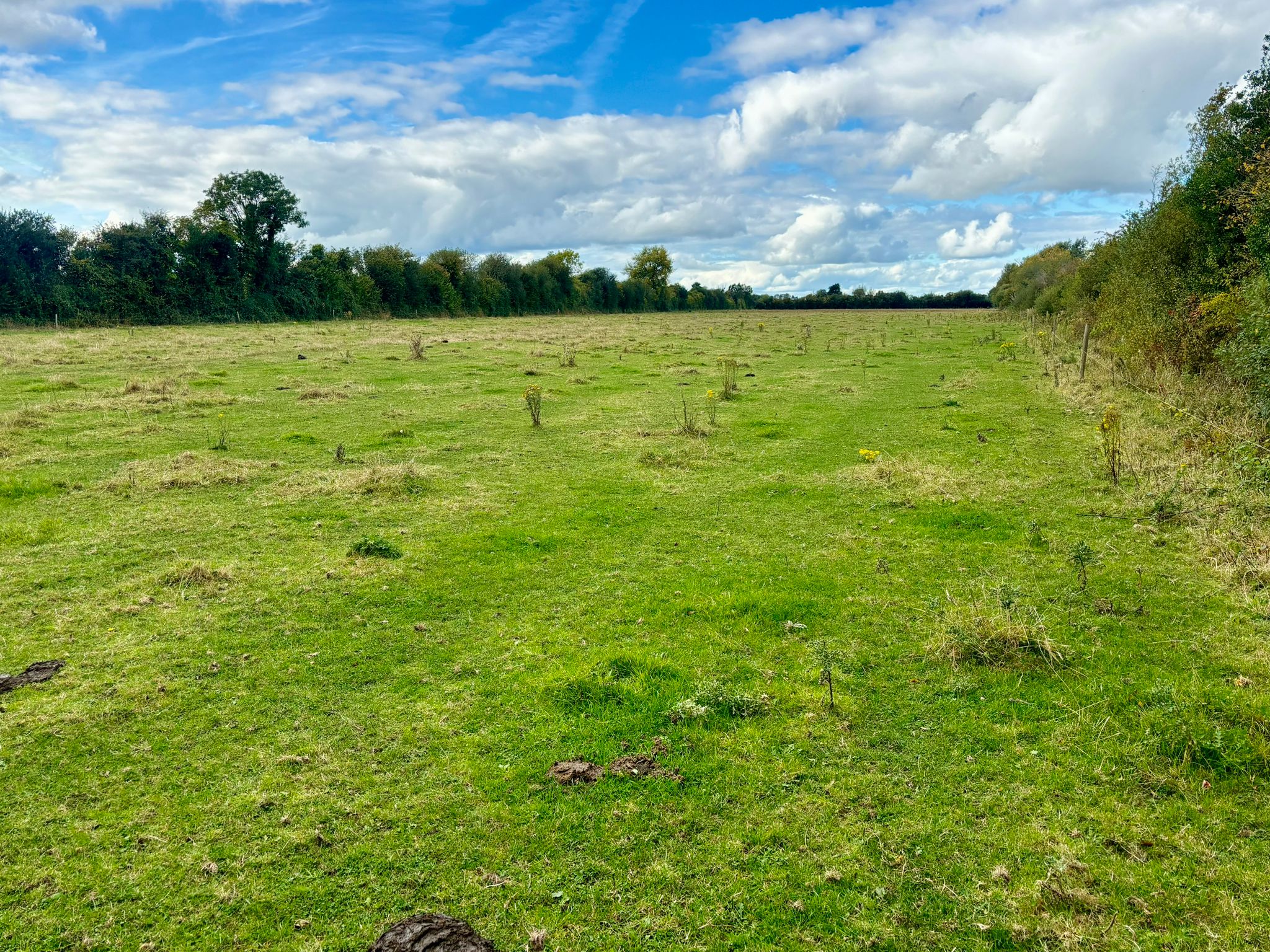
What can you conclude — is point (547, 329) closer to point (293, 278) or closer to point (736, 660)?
point (293, 278)

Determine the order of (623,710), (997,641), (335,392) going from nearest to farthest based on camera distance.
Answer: (623,710) < (997,641) < (335,392)

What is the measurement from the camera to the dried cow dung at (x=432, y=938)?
12.4 ft

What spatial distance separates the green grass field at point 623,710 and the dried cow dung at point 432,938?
0.14 metres

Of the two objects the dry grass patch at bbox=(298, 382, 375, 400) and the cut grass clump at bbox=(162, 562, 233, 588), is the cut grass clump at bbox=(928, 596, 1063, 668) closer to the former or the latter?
the cut grass clump at bbox=(162, 562, 233, 588)

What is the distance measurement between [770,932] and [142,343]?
41.0m

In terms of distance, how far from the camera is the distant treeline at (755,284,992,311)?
130 m

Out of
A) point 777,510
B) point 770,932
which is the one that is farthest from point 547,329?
point 770,932

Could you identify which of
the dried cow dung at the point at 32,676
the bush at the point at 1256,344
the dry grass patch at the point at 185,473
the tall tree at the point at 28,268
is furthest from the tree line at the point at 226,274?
the bush at the point at 1256,344

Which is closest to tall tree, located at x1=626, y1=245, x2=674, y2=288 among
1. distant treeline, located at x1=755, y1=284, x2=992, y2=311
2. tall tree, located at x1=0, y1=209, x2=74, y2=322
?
distant treeline, located at x1=755, y1=284, x2=992, y2=311

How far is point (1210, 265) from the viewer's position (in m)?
19.4

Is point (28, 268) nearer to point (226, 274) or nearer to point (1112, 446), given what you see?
point (226, 274)

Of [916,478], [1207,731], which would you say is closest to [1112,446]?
[916,478]

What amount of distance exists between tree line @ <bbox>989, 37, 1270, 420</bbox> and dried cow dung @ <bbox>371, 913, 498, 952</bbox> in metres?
15.4

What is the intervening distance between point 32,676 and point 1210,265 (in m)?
26.6
